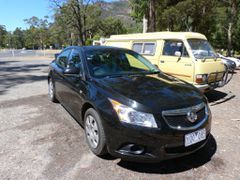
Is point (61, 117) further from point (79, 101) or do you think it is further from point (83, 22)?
point (83, 22)

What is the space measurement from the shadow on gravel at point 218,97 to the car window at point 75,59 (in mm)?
4169

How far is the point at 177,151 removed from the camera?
2926mm

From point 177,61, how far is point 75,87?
149 inches

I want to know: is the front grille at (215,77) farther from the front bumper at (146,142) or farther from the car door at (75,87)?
the front bumper at (146,142)

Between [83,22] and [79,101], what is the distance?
2647 cm

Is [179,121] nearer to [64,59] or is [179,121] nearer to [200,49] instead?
[64,59]

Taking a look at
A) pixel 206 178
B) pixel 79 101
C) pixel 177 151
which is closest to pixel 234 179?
pixel 206 178

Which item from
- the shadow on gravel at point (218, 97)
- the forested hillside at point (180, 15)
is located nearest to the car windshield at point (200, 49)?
the shadow on gravel at point (218, 97)

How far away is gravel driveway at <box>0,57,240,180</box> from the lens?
3.06 metres

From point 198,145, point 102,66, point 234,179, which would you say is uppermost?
point 102,66

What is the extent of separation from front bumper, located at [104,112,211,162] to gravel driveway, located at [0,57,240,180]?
35 centimetres

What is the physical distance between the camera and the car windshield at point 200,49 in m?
6.64

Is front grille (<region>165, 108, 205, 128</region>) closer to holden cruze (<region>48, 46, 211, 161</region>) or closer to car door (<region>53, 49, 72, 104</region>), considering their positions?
holden cruze (<region>48, 46, 211, 161</region>)

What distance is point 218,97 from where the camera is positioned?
724cm
